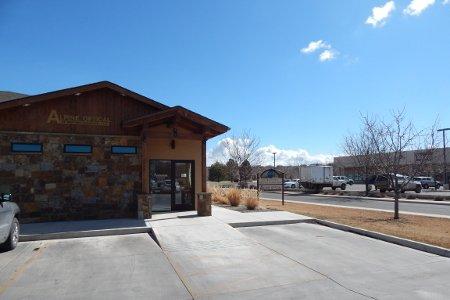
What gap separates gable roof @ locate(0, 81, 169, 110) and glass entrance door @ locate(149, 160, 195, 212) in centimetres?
252

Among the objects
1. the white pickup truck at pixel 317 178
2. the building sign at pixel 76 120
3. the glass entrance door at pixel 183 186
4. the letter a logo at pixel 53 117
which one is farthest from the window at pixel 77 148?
the white pickup truck at pixel 317 178

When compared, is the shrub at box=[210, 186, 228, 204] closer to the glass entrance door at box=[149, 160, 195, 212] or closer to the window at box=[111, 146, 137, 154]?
the glass entrance door at box=[149, 160, 195, 212]

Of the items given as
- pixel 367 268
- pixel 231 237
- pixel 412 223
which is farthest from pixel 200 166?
pixel 367 268

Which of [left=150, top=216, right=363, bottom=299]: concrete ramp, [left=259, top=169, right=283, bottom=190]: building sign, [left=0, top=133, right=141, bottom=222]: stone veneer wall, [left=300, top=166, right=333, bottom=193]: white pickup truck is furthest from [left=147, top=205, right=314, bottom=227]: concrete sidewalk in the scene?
[left=300, top=166, right=333, bottom=193]: white pickup truck

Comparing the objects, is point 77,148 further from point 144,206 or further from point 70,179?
point 144,206

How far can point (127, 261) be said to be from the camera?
9648mm

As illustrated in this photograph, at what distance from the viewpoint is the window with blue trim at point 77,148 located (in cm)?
1574

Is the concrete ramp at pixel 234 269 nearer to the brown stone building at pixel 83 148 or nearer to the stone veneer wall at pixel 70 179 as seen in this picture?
the stone veneer wall at pixel 70 179

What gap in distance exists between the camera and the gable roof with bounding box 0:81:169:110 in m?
14.8

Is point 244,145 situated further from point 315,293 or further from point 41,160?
point 315,293

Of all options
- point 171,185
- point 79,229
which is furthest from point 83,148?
point 171,185

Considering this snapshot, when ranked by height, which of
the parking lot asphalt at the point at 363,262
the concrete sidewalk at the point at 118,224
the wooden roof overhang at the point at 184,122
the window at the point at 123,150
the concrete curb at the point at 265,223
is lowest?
the parking lot asphalt at the point at 363,262

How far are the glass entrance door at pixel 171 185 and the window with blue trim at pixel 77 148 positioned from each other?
275 cm

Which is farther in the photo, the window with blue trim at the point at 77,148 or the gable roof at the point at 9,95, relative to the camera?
the gable roof at the point at 9,95
